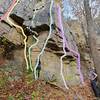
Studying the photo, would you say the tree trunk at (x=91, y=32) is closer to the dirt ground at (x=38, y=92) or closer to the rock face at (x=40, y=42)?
the dirt ground at (x=38, y=92)

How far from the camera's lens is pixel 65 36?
11422 mm

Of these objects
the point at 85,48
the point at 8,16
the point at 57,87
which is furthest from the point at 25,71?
the point at 85,48

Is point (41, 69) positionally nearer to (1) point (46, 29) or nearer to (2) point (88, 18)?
(1) point (46, 29)

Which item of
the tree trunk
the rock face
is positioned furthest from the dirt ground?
the tree trunk

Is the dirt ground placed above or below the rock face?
below

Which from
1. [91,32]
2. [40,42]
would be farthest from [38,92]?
[91,32]

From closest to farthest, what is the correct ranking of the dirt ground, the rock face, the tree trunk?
the tree trunk → the dirt ground → the rock face

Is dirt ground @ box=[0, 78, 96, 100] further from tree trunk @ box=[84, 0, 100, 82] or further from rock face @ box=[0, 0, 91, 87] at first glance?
tree trunk @ box=[84, 0, 100, 82]

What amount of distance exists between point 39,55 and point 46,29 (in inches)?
37.0

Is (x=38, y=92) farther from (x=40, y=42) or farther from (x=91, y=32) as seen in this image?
(x=91, y=32)

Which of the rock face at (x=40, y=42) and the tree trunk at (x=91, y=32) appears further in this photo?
the rock face at (x=40, y=42)

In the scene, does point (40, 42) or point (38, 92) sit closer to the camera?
point (38, 92)

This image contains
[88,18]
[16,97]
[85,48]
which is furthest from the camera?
[85,48]

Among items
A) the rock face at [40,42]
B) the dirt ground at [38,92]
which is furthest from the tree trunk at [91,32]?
the rock face at [40,42]
